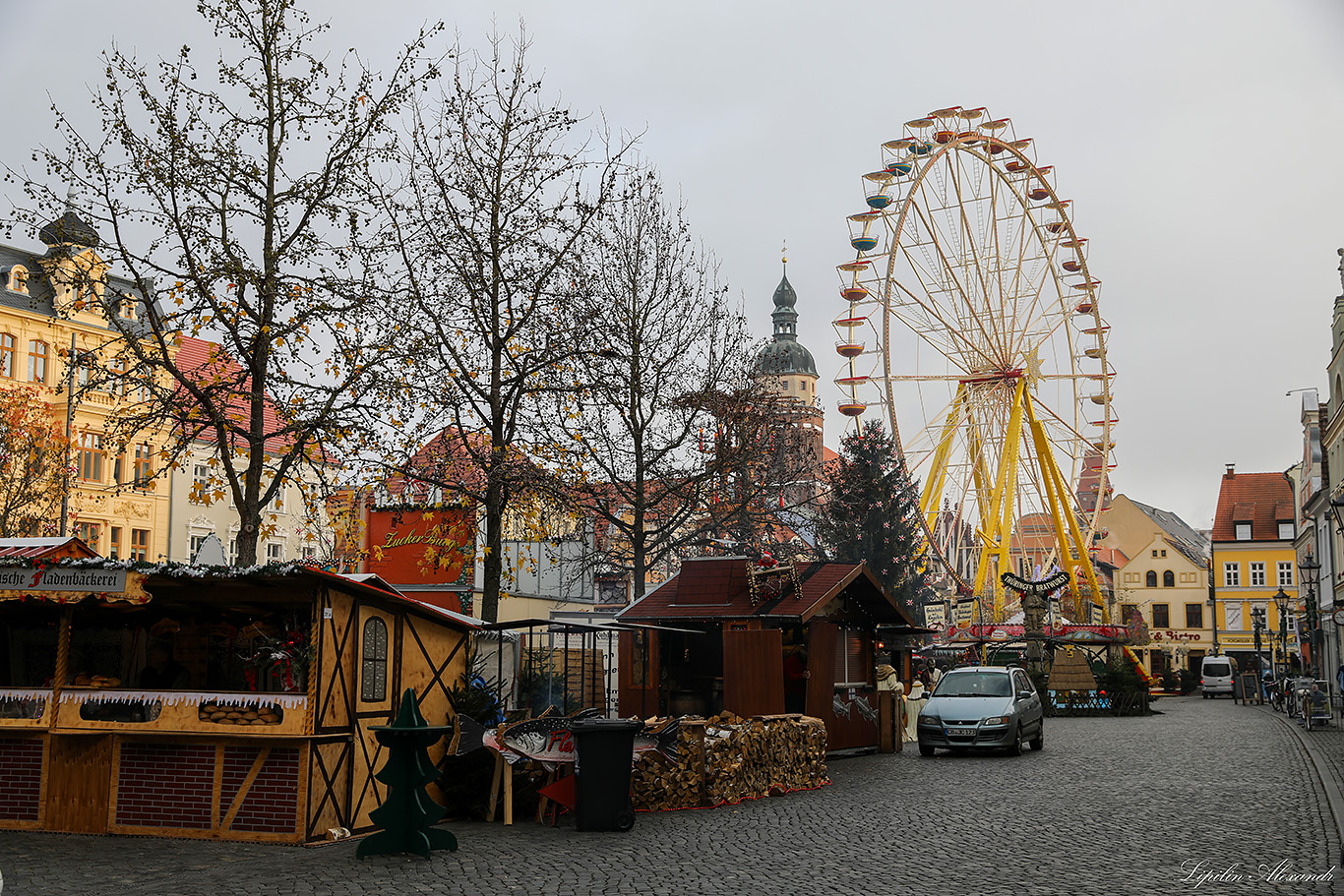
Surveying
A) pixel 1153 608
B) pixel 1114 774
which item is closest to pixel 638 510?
pixel 1114 774

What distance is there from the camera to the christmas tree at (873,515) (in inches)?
2381

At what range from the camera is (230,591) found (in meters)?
14.3

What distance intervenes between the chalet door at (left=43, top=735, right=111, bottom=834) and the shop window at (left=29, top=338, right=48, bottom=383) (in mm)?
41711

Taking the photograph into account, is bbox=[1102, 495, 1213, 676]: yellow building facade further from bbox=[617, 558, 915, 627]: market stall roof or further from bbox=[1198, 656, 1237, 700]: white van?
bbox=[617, 558, 915, 627]: market stall roof

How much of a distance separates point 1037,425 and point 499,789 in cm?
3616

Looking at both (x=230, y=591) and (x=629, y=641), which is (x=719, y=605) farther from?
(x=230, y=591)

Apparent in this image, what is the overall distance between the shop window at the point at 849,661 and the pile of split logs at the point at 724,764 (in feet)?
22.4

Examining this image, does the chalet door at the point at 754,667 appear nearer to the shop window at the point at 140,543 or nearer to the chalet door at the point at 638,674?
the chalet door at the point at 638,674

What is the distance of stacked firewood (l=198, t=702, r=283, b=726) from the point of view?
42.9 feet

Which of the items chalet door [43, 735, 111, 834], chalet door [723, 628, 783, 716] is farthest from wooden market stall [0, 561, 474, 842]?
chalet door [723, 628, 783, 716]

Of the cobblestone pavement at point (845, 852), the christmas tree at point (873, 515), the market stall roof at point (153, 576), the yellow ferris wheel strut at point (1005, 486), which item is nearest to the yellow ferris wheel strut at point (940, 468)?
the yellow ferris wheel strut at point (1005, 486)

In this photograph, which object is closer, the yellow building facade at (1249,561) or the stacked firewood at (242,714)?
the stacked firewood at (242,714)

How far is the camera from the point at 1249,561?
85750 millimetres

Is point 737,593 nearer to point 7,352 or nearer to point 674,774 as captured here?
point 674,774
